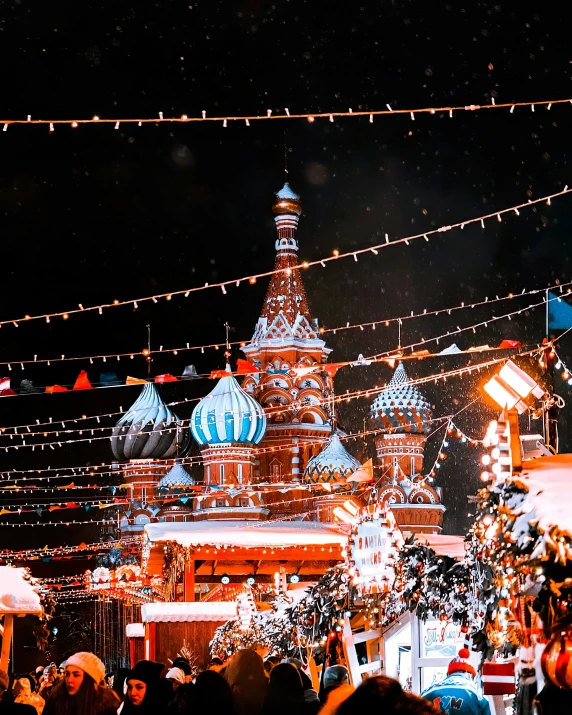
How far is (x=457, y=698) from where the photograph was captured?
8.58 metres

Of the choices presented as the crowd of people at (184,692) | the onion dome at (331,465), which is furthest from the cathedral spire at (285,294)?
the crowd of people at (184,692)

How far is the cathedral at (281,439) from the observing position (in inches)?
2010

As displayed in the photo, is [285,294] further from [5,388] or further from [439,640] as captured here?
[439,640]

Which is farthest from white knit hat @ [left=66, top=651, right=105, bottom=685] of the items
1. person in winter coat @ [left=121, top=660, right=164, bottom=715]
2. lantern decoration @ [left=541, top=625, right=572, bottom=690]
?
lantern decoration @ [left=541, top=625, right=572, bottom=690]

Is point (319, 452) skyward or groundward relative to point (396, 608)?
skyward

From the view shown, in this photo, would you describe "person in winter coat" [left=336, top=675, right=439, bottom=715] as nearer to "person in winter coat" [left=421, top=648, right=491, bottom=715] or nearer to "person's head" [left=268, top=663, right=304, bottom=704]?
"person's head" [left=268, top=663, right=304, bottom=704]

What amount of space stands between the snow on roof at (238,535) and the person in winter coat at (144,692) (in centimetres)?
2372

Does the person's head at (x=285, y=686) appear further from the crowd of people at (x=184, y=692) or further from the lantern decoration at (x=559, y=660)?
the lantern decoration at (x=559, y=660)

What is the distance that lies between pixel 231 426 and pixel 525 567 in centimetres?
4430

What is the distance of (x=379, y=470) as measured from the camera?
56.2 m

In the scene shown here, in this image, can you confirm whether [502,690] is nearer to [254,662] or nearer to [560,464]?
[560,464]

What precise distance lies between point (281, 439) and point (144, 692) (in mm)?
49695

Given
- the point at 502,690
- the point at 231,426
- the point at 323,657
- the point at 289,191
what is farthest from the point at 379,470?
the point at 502,690

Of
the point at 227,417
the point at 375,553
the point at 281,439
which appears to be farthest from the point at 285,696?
the point at 281,439
